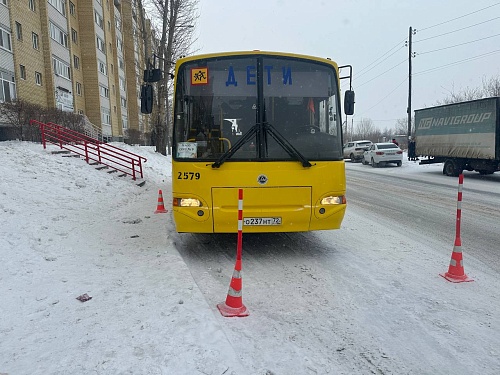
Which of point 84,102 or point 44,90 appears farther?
point 84,102

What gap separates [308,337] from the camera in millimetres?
3242

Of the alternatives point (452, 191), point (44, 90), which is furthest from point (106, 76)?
point (452, 191)

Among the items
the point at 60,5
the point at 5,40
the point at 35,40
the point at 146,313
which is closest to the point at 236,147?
the point at 146,313

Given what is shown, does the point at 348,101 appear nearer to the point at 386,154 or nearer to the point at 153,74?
the point at 153,74

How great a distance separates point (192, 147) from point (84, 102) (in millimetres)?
39114

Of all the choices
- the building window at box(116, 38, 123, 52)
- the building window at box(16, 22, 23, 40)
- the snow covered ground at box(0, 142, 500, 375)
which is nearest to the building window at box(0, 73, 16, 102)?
the building window at box(16, 22, 23, 40)

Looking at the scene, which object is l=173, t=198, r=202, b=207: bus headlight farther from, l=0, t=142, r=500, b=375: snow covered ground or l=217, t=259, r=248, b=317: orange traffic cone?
l=217, t=259, r=248, b=317: orange traffic cone

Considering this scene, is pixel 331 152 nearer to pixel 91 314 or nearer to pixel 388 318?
pixel 388 318

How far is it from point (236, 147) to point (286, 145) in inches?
29.6

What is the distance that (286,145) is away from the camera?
5.27 metres

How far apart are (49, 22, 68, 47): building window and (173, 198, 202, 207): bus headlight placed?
33996mm

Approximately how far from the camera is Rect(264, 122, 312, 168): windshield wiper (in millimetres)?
5219

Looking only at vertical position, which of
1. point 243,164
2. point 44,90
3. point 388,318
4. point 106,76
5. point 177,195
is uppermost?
point 106,76

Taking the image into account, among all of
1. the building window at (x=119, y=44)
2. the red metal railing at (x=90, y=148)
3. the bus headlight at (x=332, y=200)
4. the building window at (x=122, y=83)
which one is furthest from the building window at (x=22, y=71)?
the bus headlight at (x=332, y=200)
